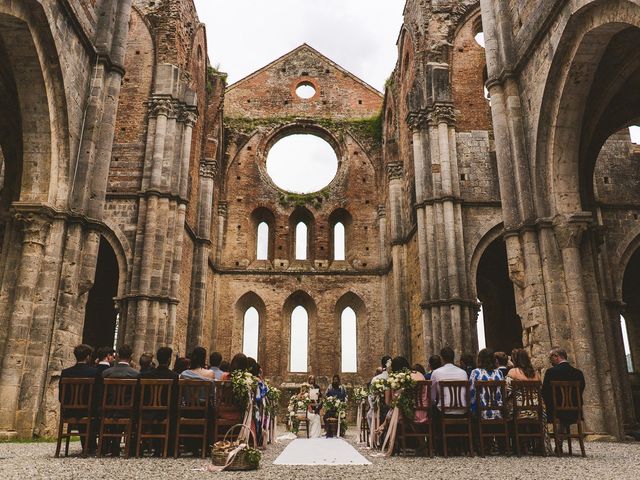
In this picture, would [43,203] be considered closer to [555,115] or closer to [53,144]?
[53,144]

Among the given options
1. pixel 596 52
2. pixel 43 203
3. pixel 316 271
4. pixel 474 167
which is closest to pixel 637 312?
pixel 474 167

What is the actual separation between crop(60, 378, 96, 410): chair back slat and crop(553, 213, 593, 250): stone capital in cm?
781

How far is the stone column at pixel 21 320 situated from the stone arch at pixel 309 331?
14.6 metres

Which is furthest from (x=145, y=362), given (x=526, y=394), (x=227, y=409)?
(x=526, y=394)

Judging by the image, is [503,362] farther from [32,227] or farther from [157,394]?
[32,227]

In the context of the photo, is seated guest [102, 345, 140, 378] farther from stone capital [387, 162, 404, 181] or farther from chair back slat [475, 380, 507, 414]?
stone capital [387, 162, 404, 181]

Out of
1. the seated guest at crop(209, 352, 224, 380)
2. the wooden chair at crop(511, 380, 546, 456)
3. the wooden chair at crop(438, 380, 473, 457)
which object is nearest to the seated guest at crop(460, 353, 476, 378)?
the wooden chair at crop(438, 380, 473, 457)

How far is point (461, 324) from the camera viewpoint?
1518cm

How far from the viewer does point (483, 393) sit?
6.89 m

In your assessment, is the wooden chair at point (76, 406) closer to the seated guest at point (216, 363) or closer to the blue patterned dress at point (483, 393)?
the seated guest at point (216, 363)

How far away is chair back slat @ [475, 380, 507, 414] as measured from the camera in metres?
6.60

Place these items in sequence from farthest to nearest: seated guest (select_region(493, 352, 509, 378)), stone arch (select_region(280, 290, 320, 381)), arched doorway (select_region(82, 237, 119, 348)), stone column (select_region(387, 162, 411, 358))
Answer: stone arch (select_region(280, 290, 320, 381))
arched doorway (select_region(82, 237, 119, 348))
stone column (select_region(387, 162, 411, 358))
seated guest (select_region(493, 352, 509, 378))

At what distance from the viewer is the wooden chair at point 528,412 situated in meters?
6.64

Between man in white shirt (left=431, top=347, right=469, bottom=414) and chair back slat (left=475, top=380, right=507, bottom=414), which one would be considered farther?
man in white shirt (left=431, top=347, right=469, bottom=414)
